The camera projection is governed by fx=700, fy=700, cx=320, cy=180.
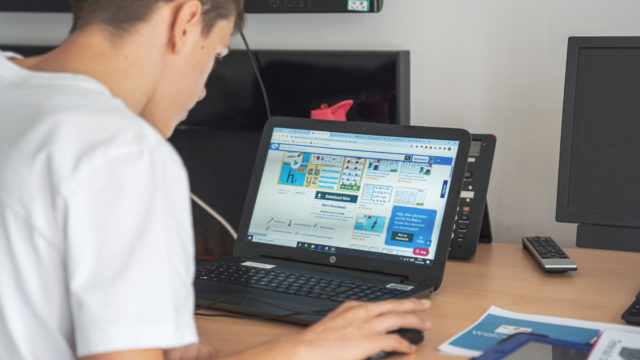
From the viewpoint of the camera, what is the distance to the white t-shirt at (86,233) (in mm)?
582

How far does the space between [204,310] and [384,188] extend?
37cm

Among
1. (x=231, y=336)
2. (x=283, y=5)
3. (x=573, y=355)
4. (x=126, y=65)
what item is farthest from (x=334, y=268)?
(x=283, y=5)

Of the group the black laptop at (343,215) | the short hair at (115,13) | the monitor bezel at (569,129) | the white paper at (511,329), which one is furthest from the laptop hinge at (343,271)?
the short hair at (115,13)

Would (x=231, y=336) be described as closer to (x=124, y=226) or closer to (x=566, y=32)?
(x=124, y=226)

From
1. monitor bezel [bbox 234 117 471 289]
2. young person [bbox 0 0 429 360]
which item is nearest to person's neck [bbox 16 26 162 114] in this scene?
young person [bbox 0 0 429 360]

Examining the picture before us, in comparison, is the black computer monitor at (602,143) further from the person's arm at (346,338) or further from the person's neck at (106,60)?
the person's neck at (106,60)

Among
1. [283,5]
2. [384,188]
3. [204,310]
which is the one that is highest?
[283,5]

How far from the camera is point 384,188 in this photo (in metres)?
1.20

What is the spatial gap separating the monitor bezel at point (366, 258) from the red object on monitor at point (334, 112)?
0.10 metres

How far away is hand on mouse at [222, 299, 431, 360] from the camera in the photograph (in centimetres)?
77

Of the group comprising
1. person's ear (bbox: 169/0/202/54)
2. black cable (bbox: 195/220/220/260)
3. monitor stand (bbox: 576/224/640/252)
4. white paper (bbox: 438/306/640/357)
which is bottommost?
black cable (bbox: 195/220/220/260)

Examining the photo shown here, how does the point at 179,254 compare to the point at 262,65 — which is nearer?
the point at 179,254

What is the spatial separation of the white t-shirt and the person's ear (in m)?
0.17

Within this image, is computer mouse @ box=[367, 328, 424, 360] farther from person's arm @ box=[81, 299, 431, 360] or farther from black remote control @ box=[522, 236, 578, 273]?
black remote control @ box=[522, 236, 578, 273]
